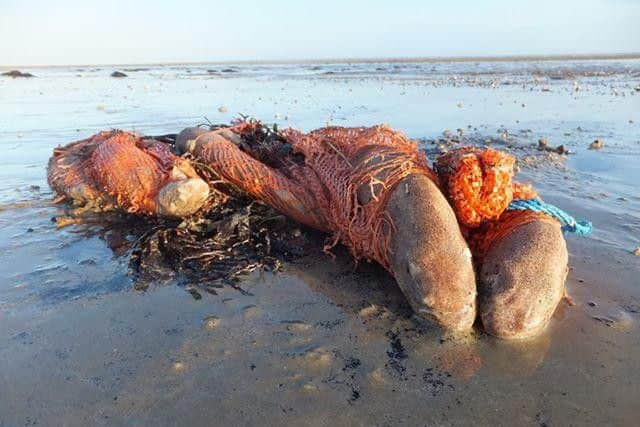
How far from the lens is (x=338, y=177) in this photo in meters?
3.72

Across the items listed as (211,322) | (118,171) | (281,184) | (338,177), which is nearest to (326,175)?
(338,177)

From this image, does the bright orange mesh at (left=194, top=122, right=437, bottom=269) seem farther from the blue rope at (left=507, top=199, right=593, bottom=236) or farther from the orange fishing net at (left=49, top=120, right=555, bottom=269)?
the blue rope at (left=507, top=199, right=593, bottom=236)

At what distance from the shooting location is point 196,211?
14.3ft

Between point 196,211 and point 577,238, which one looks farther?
point 196,211

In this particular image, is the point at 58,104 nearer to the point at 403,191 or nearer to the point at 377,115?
the point at 377,115

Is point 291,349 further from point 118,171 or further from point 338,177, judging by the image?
point 118,171

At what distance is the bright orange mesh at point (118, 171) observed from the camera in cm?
449

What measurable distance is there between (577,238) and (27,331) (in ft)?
13.2

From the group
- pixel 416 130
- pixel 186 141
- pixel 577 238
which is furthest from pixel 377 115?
pixel 577 238

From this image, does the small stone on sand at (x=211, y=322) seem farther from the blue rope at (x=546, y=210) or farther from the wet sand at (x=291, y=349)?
the blue rope at (x=546, y=210)

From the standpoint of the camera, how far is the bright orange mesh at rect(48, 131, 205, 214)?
4488 mm

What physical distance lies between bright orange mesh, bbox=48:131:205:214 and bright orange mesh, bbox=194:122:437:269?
16.1 inches

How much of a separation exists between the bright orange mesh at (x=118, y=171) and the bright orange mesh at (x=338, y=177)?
0.41 metres

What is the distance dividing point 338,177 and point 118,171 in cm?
219
